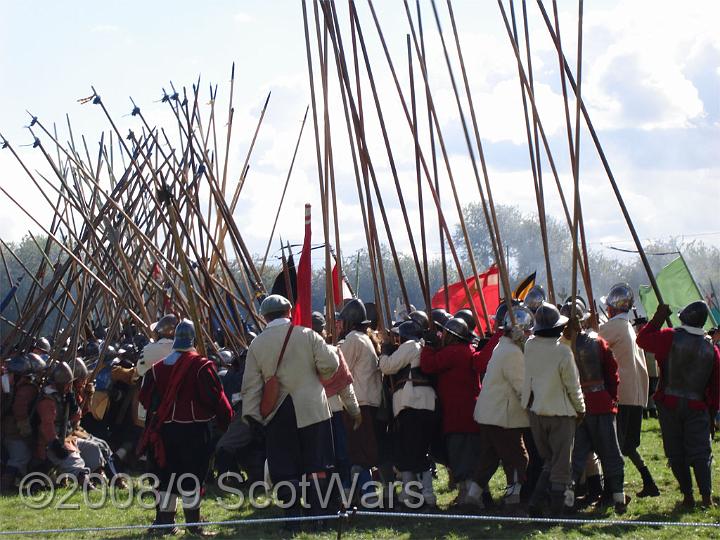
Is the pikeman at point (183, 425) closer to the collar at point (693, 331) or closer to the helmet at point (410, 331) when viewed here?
the helmet at point (410, 331)

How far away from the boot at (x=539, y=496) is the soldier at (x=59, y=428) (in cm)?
448

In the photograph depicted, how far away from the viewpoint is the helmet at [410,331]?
9795 mm

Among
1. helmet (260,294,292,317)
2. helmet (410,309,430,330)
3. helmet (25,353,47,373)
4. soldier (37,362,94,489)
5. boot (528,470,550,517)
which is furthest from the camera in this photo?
helmet (25,353,47,373)

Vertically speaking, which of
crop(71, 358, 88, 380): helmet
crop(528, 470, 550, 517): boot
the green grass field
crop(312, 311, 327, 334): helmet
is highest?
crop(312, 311, 327, 334): helmet

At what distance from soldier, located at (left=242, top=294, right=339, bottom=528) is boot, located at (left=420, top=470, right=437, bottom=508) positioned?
45.8 inches

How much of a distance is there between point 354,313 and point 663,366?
2.62 metres

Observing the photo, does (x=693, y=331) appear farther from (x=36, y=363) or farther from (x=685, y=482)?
(x=36, y=363)

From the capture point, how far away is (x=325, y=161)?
10.9 meters

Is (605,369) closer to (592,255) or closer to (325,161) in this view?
(325,161)

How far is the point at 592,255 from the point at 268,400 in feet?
240

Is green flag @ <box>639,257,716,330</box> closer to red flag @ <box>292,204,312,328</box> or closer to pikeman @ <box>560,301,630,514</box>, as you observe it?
pikeman @ <box>560,301,630,514</box>

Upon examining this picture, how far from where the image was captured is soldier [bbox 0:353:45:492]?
430 inches

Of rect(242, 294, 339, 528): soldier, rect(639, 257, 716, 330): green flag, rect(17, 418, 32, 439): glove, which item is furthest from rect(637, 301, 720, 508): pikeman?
rect(639, 257, 716, 330): green flag

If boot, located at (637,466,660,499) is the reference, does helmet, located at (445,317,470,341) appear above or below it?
above
